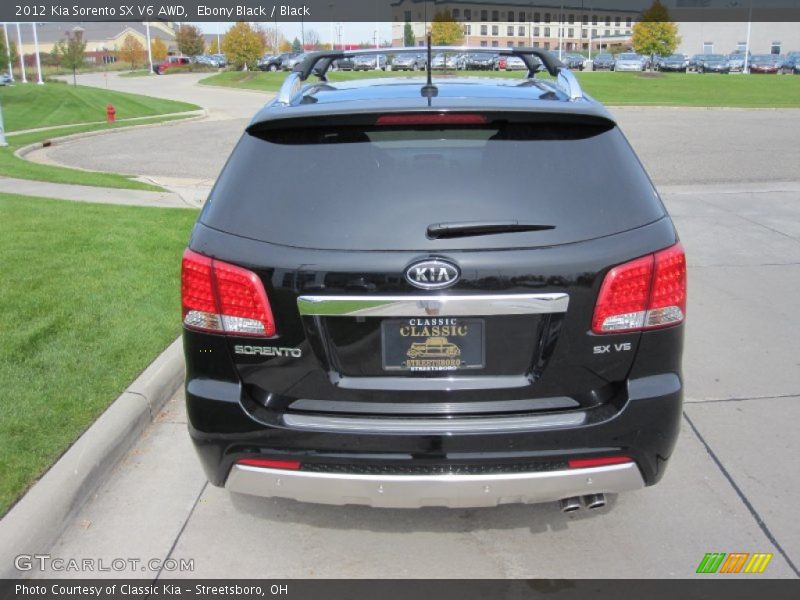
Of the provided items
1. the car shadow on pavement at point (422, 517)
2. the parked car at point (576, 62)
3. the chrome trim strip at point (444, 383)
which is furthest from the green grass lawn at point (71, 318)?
the parked car at point (576, 62)

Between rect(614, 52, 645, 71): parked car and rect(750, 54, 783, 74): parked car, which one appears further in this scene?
rect(750, 54, 783, 74): parked car

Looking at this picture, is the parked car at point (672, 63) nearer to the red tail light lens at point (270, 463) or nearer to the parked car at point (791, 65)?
the parked car at point (791, 65)

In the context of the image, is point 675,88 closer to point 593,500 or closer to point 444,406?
point 593,500

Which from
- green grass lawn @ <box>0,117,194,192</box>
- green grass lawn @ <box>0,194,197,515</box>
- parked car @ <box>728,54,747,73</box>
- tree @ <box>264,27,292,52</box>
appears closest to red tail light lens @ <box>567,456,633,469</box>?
green grass lawn @ <box>0,194,197,515</box>

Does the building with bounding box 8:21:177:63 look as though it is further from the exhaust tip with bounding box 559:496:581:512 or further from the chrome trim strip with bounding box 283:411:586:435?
the exhaust tip with bounding box 559:496:581:512

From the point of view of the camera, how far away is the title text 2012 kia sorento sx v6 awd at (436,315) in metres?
2.71

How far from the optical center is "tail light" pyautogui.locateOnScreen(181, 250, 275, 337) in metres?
2.79

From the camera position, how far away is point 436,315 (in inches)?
106

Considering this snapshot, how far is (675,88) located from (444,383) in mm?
42513

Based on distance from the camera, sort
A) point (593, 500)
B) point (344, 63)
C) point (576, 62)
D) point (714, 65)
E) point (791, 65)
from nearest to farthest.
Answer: point (593, 500) → point (344, 63) → point (791, 65) → point (714, 65) → point (576, 62)

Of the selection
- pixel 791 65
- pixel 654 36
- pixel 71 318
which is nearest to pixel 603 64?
pixel 654 36

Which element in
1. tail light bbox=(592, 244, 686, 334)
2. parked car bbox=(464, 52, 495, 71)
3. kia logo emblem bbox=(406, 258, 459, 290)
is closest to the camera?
kia logo emblem bbox=(406, 258, 459, 290)

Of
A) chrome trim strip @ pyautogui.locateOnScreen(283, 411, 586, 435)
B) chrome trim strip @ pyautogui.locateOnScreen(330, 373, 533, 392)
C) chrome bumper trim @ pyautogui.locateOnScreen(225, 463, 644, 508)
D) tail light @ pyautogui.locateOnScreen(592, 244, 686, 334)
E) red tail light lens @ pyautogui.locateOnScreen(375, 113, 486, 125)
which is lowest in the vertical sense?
chrome bumper trim @ pyautogui.locateOnScreen(225, 463, 644, 508)

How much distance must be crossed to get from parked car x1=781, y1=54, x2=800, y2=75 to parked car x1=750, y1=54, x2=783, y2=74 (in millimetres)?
384
